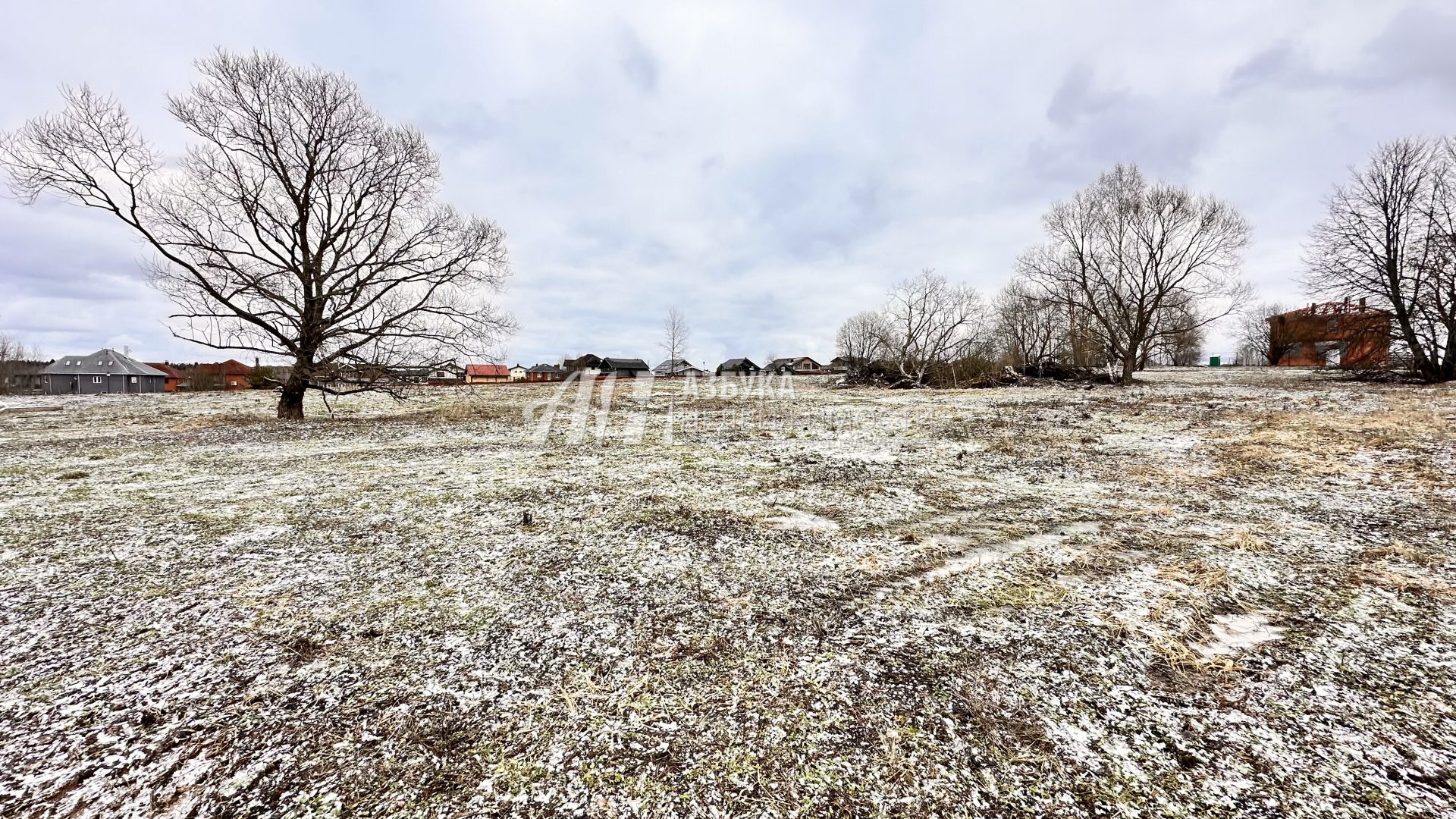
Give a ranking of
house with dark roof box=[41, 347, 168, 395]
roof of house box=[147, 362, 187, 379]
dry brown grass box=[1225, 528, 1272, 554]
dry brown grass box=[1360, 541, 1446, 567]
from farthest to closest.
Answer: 1. roof of house box=[147, 362, 187, 379]
2. house with dark roof box=[41, 347, 168, 395]
3. dry brown grass box=[1225, 528, 1272, 554]
4. dry brown grass box=[1360, 541, 1446, 567]

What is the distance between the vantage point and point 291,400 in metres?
12.1

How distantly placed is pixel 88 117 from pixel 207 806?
15.7 m

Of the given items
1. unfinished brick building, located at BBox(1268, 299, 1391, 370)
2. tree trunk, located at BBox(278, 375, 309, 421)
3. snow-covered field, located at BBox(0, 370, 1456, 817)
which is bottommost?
snow-covered field, located at BBox(0, 370, 1456, 817)

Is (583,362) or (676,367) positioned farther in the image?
(583,362)

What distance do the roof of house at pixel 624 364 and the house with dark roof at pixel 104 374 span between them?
2020 inches

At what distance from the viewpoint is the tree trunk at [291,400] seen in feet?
39.1

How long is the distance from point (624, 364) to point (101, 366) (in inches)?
2387

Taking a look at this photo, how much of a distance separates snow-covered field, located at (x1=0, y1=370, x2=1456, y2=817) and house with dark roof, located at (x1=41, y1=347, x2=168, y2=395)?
271 ft

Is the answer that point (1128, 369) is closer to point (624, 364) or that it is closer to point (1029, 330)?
point (1029, 330)

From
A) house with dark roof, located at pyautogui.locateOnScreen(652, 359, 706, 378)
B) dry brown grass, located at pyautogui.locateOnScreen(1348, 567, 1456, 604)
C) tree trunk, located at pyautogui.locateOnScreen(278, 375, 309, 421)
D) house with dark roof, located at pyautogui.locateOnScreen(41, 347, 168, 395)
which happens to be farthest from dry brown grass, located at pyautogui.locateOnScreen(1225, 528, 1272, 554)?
house with dark roof, located at pyautogui.locateOnScreen(41, 347, 168, 395)

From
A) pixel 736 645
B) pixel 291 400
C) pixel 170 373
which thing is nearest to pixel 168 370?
pixel 170 373

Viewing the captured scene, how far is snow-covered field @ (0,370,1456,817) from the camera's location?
1578mm

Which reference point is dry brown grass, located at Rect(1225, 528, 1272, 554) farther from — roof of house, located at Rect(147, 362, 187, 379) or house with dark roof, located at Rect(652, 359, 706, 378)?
roof of house, located at Rect(147, 362, 187, 379)

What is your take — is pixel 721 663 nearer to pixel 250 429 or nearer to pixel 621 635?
pixel 621 635
